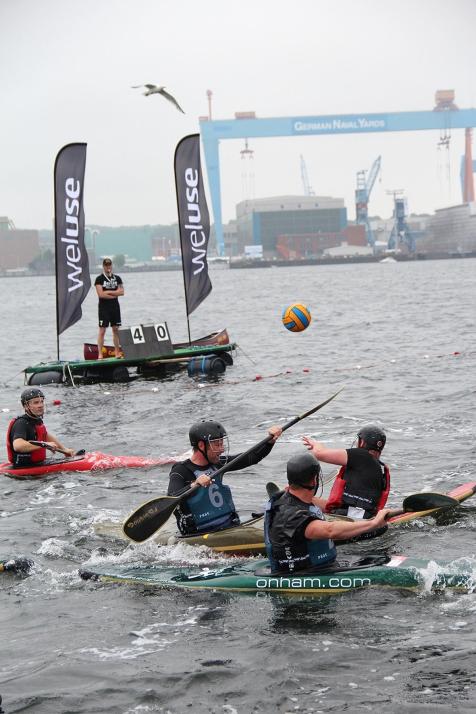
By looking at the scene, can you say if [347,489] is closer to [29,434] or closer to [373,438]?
[373,438]

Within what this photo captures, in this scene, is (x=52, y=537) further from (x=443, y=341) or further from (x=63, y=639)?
(x=443, y=341)

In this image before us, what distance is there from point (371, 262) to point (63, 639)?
15064cm

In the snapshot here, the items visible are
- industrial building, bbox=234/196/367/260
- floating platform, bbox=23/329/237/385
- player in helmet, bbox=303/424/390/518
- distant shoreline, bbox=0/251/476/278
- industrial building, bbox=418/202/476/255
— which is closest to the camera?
player in helmet, bbox=303/424/390/518

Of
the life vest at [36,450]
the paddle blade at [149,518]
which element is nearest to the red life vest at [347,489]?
the paddle blade at [149,518]

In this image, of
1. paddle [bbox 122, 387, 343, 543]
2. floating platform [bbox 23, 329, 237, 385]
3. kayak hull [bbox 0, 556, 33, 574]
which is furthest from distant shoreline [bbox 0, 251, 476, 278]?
kayak hull [bbox 0, 556, 33, 574]

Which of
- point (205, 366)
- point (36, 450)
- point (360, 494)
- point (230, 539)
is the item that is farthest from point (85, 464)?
point (205, 366)

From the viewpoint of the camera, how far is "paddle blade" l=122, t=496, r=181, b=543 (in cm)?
906

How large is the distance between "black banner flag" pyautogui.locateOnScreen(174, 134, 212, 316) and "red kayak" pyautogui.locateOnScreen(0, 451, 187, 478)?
974 cm

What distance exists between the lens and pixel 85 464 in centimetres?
1391

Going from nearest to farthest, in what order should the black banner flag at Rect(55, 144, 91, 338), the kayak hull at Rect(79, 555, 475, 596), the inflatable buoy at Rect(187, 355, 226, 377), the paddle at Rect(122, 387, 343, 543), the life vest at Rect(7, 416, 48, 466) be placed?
the kayak hull at Rect(79, 555, 475, 596)
the paddle at Rect(122, 387, 343, 543)
the life vest at Rect(7, 416, 48, 466)
the black banner flag at Rect(55, 144, 91, 338)
the inflatable buoy at Rect(187, 355, 226, 377)

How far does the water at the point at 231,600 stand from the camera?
22.1 feet

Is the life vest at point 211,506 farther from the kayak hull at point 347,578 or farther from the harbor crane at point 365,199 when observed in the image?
the harbor crane at point 365,199

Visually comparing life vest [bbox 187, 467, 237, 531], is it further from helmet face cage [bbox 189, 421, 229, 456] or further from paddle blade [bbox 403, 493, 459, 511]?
paddle blade [bbox 403, 493, 459, 511]

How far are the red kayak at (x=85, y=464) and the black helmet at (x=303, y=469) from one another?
21.4 feet
